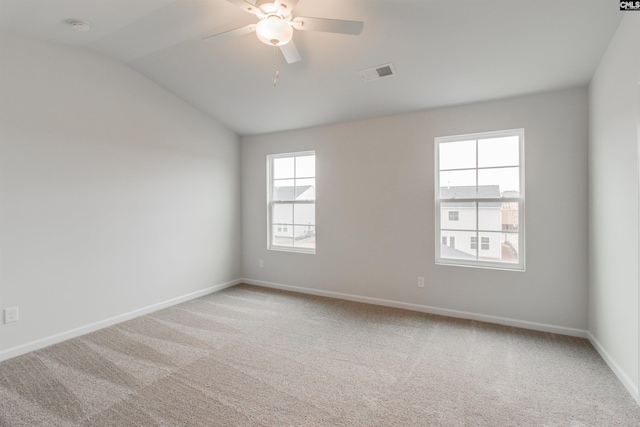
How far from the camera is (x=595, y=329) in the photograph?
2859 millimetres

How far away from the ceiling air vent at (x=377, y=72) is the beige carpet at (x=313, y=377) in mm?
2637

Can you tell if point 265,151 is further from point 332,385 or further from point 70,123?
point 332,385

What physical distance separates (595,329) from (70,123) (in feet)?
17.5

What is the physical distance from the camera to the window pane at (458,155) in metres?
3.60

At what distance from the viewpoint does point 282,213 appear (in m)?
4.96

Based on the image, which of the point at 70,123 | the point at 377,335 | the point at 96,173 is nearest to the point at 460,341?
the point at 377,335

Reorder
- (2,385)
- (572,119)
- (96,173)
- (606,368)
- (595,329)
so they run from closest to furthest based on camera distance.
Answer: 1. (2,385)
2. (606,368)
3. (595,329)
4. (572,119)
5. (96,173)

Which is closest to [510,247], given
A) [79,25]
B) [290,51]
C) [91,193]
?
[290,51]

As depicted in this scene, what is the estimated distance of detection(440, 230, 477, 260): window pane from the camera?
361 cm

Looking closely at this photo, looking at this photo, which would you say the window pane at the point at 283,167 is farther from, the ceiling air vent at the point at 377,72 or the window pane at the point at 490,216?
the window pane at the point at 490,216

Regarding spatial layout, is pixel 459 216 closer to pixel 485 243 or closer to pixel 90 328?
pixel 485 243

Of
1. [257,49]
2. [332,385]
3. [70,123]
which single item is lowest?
[332,385]

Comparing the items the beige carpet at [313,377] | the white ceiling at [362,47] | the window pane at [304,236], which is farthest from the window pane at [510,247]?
the window pane at [304,236]

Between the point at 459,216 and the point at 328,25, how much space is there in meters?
2.57
